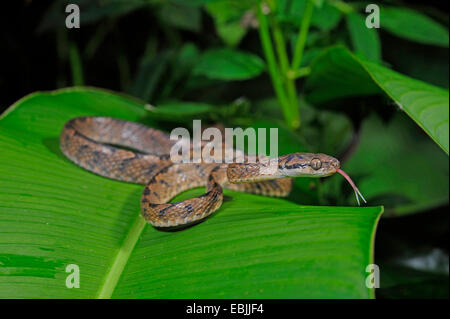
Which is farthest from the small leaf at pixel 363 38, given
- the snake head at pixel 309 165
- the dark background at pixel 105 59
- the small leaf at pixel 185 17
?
the small leaf at pixel 185 17

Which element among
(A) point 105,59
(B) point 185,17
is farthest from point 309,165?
(A) point 105,59

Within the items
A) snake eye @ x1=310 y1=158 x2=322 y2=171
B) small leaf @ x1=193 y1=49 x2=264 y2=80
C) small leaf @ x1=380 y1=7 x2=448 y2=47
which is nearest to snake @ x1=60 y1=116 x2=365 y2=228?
snake eye @ x1=310 y1=158 x2=322 y2=171

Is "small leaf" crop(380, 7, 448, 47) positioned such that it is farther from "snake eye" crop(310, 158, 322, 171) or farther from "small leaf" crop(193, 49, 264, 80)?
"snake eye" crop(310, 158, 322, 171)

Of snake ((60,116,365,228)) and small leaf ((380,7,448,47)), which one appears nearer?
snake ((60,116,365,228))

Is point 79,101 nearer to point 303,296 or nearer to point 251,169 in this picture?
point 251,169

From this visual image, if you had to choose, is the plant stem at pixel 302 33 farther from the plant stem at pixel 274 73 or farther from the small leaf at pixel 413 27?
the small leaf at pixel 413 27
